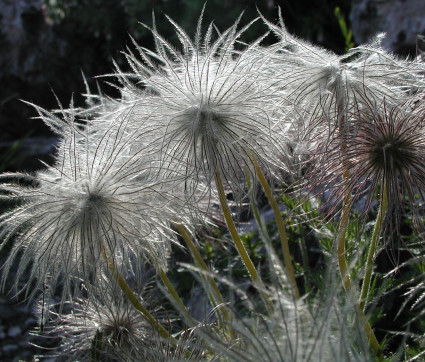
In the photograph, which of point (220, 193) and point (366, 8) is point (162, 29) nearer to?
point (366, 8)

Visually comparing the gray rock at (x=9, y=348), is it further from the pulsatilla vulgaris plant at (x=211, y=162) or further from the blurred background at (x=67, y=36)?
the blurred background at (x=67, y=36)

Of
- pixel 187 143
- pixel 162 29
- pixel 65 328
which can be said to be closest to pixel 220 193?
pixel 187 143

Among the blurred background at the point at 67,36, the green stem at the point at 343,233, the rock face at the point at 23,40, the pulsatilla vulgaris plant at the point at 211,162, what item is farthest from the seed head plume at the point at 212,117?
the rock face at the point at 23,40

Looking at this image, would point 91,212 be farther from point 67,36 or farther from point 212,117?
point 67,36

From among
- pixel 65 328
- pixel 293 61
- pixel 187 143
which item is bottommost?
pixel 65 328

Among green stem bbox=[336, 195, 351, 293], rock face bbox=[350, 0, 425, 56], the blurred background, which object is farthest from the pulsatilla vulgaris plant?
the blurred background
